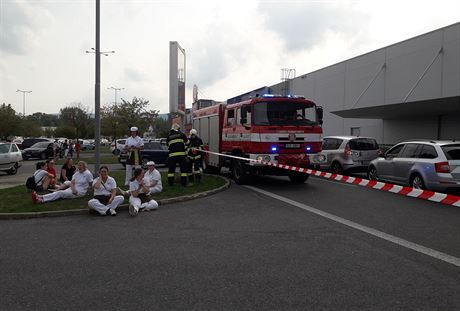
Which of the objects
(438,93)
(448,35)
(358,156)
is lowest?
(358,156)

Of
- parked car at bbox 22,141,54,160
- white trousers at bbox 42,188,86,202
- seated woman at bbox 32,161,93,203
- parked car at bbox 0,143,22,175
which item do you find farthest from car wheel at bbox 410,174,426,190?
parked car at bbox 22,141,54,160

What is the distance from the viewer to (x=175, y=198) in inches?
401

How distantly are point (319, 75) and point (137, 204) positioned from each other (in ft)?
88.7

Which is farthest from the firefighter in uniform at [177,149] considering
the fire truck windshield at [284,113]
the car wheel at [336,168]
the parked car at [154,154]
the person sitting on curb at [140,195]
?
the parked car at [154,154]

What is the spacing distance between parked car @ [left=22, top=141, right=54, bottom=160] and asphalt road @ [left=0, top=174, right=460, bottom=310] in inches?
1006

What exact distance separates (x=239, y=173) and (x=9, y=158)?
11244 mm

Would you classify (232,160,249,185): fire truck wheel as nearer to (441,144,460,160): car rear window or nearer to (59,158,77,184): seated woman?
(59,158,77,184): seated woman

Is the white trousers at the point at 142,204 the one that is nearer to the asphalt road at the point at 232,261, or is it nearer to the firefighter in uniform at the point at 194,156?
the asphalt road at the point at 232,261

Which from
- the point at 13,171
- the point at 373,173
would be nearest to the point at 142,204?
the point at 373,173

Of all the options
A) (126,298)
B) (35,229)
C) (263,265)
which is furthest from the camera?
(35,229)

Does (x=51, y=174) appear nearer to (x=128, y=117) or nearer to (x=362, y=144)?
(x=362, y=144)

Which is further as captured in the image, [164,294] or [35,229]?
[35,229]

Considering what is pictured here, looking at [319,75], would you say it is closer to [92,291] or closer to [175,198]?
[175,198]

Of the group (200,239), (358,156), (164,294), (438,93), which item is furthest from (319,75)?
(164,294)
